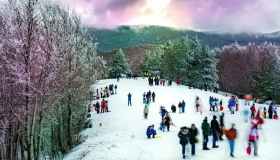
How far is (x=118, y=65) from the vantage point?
120 m

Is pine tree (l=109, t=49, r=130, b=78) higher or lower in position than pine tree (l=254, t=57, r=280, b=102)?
higher

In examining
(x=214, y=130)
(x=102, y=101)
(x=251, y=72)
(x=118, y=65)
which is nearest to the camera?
(x=214, y=130)

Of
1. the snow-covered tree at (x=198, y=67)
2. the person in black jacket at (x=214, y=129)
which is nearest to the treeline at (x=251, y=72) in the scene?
the snow-covered tree at (x=198, y=67)

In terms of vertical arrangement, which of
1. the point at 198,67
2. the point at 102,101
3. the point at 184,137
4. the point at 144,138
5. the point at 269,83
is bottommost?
the point at 144,138

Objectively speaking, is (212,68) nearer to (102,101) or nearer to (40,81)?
(102,101)

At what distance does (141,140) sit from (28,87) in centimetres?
1096

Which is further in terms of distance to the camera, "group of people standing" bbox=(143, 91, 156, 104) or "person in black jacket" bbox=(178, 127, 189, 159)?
"group of people standing" bbox=(143, 91, 156, 104)

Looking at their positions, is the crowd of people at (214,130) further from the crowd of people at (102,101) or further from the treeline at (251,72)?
the treeline at (251,72)

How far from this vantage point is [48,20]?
3281 centimetres

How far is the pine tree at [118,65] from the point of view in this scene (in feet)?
389

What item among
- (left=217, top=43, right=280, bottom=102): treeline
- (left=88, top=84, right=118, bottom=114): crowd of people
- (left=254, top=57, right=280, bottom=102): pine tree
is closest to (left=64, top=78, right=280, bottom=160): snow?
(left=88, top=84, right=118, bottom=114): crowd of people

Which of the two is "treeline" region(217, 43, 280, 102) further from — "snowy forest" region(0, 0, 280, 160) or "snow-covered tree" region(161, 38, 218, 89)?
"snowy forest" region(0, 0, 280, 160)

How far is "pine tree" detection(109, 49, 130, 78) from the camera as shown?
118 metres

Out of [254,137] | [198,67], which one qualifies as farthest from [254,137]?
[198,67]
